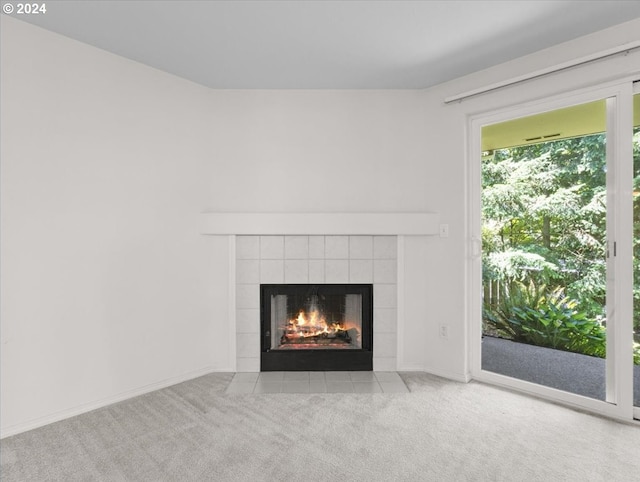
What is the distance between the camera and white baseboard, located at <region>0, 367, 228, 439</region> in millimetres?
2133

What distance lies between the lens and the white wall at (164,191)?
7.17 ft

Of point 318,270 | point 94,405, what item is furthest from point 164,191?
point 94,405

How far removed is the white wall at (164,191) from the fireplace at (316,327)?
33cm

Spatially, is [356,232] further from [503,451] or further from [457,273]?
[503,451]

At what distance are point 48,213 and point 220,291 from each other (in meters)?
1.34

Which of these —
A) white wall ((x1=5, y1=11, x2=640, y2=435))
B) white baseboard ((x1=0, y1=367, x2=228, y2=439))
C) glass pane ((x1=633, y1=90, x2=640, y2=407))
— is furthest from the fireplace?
glass pane ((x1=633, y1=90, x2=640, y2=407))

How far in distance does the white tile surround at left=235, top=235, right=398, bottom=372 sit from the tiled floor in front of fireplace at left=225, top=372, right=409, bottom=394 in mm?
177

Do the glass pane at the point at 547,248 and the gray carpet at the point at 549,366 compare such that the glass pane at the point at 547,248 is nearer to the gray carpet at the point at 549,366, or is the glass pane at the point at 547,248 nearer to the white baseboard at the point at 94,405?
the gray carpet at the point at 549,366

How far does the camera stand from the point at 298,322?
10.8 feet

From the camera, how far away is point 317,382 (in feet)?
9.46

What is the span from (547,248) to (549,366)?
84 centimetres

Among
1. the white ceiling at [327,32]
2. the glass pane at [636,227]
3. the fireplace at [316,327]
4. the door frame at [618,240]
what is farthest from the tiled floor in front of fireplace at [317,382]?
the white ceiling at [327,32]

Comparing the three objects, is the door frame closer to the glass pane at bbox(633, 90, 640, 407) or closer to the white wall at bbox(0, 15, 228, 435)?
the glass pane at bbox(633, 90, 640, 407)

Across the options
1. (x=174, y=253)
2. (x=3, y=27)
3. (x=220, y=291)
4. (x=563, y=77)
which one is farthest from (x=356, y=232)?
(x=3, y=27)
